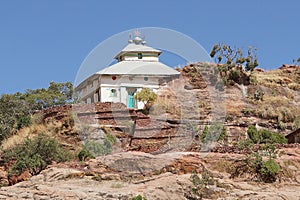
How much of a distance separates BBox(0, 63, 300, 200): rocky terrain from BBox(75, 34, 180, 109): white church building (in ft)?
3.47

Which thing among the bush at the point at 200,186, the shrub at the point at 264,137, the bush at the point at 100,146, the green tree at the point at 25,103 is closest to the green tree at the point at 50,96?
the green tree at the point at 25,103

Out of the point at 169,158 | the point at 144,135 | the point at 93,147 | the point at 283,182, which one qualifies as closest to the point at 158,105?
the point at 144,135

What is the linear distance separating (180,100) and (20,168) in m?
14.6

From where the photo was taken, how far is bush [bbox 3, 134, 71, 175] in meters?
22.7

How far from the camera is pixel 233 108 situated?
1375 inches

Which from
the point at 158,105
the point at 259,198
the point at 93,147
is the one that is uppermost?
the point at 158,105

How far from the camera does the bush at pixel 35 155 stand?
74.4ft

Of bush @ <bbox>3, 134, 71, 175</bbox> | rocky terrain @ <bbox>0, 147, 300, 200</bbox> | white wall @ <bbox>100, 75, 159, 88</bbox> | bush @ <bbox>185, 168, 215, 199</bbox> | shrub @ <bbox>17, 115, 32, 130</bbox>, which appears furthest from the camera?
white wall @ <bbox>100, 75, 159, 88</bbox>

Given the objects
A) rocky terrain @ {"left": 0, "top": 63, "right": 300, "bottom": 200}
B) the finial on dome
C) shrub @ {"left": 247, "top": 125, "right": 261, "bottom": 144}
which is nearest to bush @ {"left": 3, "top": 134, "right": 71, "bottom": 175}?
rocky terrain @ {"left": 0, "top": 63, "right": 300, "bottom": 200}

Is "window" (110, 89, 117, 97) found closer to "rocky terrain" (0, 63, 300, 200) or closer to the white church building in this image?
the white church building

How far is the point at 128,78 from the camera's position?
34.7 meters

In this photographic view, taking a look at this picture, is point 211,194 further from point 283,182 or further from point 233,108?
point 233,108

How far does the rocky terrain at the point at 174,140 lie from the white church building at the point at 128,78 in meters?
1.06

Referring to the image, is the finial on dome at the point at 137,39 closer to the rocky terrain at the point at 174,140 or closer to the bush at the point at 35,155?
the rocky terrain at the point at 174,140
